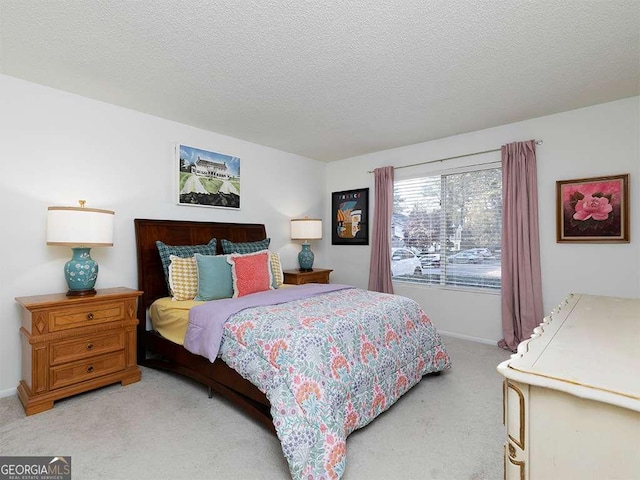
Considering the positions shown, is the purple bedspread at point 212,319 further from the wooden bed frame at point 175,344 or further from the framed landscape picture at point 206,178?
the framed landscape picture at point 206,178

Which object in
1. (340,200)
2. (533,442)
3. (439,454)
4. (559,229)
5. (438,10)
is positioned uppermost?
(438,10)

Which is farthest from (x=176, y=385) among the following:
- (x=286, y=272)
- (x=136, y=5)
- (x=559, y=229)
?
(x=559, y=229)

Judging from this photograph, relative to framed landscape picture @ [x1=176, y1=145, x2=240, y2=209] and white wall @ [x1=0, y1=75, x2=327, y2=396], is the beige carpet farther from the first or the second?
framed landscape picture @ [x1=176, y1=145, x2=240, y2=209]

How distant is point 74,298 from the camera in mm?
2402

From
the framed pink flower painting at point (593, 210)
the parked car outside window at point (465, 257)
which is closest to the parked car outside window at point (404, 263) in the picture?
the parked car outside window at point (465, 257)

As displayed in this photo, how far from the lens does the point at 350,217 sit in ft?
16.4

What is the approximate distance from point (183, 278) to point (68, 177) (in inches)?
50.1

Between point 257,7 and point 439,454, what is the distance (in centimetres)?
262

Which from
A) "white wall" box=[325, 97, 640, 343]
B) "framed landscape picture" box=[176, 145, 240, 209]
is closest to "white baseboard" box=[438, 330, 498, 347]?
"white wall" box=[325, 97, 640, 343]

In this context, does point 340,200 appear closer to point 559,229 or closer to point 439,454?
point 559,229

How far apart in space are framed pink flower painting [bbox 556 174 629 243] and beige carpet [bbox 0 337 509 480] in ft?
5.60

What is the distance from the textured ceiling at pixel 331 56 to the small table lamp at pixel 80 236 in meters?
1.06

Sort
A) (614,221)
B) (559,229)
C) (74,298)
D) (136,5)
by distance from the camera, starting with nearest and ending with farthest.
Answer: (136,5)
(74,298)
(614,221)
(559,229)

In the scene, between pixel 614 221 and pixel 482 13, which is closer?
pixel 482 13
